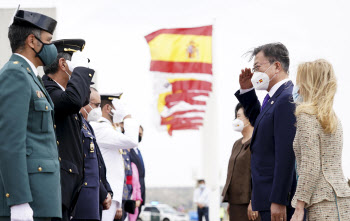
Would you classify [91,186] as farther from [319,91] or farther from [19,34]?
[319,91]

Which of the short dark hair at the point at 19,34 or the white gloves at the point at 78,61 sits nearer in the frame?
the short dark hair at the point at 19,34

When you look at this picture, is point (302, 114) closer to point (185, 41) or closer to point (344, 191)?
point (344, 191)

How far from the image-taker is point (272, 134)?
5520 millimetres

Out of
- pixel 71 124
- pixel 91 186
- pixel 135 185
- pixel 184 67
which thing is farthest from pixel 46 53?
pixel 184 67

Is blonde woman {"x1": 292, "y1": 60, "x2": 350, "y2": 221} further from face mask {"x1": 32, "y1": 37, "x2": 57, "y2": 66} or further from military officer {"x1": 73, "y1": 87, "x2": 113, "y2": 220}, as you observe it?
military officer {"x1": 73, "y1": 87, "x2": 113, "y2": 220}

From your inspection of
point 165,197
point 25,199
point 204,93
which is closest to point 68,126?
point 25,199

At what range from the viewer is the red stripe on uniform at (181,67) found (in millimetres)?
20938

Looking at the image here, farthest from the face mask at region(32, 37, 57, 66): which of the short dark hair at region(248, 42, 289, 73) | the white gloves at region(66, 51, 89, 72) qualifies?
the short dark hair at region(248, 42, 289, 73)

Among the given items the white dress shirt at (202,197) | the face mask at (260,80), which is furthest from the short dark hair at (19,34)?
the white dress shirt at (202,197)

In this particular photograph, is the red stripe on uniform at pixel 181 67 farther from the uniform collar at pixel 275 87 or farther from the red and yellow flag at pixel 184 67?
the uniform collar at pixel 275 87

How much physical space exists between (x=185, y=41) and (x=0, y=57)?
13.8 m

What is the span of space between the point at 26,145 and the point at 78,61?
1334mm

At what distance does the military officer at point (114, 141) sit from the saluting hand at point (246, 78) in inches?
57.5

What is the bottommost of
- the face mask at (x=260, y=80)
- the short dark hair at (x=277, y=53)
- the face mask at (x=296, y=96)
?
the face mask at (x=296, y=96)
